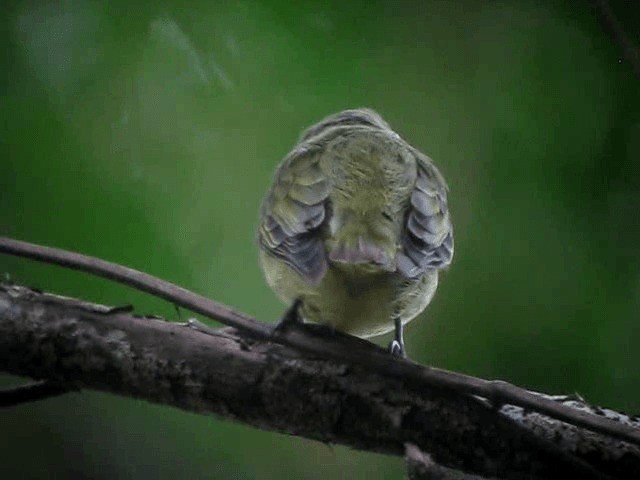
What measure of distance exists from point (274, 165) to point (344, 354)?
29.7 inches

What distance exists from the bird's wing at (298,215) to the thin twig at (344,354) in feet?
0.54

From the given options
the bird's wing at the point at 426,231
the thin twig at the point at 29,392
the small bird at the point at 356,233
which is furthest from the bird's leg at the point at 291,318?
the thin twig at the point at 29,392

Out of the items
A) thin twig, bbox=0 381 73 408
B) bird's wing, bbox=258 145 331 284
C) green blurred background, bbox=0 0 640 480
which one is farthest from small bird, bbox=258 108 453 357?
thin twig, bbox=0 381 73 408

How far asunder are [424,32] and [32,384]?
1.16 m

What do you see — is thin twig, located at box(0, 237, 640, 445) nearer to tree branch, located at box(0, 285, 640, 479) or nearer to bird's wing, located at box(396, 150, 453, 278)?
tree branch, located at box(0, 285, 640, 479)

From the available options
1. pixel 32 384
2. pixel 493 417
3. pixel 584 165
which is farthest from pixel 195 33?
pixel 493 417

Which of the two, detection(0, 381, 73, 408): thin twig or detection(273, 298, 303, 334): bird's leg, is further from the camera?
detection(273, 298, 303, 334): bird's leg

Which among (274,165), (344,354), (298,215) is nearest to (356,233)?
(298,215)

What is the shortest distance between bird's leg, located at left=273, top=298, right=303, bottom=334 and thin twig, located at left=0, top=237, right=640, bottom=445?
0.06m

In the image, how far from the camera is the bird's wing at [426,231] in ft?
5.51

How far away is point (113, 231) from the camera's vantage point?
197cm

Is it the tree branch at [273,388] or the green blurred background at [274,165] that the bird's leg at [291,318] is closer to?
the tree branch at [273,388]

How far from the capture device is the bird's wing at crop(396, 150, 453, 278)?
5.51 ft

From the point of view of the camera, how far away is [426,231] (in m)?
1.77
